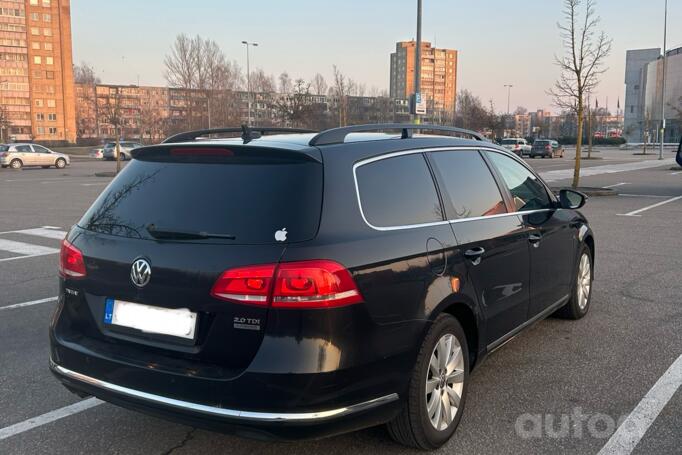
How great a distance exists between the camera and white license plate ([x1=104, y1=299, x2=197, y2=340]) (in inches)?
111

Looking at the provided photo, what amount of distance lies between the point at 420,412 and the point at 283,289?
1.04 meters

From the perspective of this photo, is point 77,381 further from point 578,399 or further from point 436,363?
point 578,399

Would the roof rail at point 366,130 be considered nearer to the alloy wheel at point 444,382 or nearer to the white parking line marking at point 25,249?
the alloy wheel at point 444,382

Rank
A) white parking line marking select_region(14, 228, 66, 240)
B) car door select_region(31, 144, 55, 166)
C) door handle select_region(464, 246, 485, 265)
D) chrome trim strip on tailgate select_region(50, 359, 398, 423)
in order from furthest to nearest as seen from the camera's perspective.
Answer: car door select_region(31, 144, 55, 166)
white parking line marking select_region(14, 228, 66, 240)
door handle select_region(464, 246, 485, 265)
chrome trim strip on tailgate select_region(50, 359, 398, 423)

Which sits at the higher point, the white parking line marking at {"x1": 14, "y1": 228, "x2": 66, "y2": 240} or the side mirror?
the side mirror

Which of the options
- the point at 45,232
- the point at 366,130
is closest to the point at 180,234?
the point at 366,130

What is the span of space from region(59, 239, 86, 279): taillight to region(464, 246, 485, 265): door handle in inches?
81.5

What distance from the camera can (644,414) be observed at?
3717 mm

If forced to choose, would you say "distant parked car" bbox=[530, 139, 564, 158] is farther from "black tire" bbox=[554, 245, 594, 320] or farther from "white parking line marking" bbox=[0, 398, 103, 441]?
"white parking line marking" bbox=[0, 398, 103, 441]

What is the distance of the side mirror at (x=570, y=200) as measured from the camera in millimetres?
5168

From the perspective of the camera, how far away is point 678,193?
18594mm

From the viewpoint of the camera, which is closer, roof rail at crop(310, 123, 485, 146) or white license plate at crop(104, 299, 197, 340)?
white license plate at crop(104, 299, 197, 340)

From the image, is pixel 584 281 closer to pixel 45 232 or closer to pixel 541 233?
pixel 541 233

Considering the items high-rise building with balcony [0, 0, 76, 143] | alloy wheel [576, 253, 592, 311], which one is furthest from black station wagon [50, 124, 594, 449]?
high-rise building with balcony [0, 0, 76, 143]
